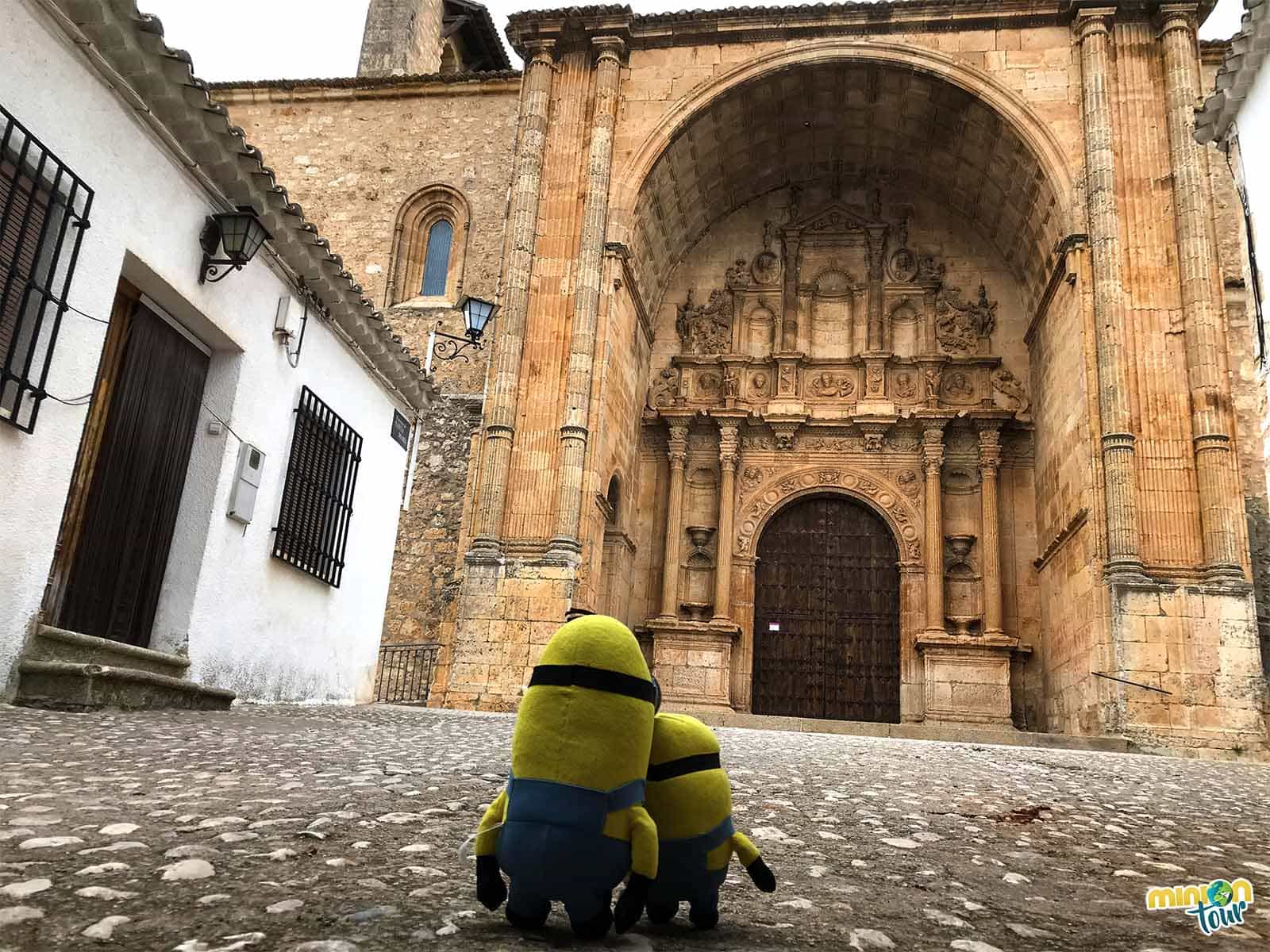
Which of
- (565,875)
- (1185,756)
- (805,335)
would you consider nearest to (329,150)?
(805,335)

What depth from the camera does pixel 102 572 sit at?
6.57 metres

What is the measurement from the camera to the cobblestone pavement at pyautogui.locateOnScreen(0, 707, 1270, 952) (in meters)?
1.70

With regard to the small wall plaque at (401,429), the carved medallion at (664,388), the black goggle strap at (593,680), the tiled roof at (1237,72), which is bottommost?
the black goggle strap at (593,680)

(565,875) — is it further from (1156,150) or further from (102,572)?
(1156,150)

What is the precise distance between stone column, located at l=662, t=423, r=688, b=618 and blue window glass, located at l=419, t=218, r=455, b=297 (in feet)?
17.8

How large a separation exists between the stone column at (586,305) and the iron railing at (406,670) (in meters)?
3.98

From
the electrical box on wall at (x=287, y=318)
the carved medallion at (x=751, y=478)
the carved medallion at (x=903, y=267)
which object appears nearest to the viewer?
the electrical box on wall at (x=287, y=318)

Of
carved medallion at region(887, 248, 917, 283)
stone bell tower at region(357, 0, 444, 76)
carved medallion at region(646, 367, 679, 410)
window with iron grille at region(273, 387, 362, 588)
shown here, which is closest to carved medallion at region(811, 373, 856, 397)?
carved medallion at region(887, 248, 917, 283)

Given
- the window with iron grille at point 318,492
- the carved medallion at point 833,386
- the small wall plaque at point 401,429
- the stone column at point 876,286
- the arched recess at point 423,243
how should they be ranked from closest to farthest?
the window with iron grille at point 318,492 → the small wall plaque at point 401,429 → the carved medallion at point 833,386 → the stone column at point 876,286 → the arched recess at point 423,243

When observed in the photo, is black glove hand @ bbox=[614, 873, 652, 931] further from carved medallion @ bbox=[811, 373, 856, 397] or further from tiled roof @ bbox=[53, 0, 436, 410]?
carved medallion @ bbox=[811, 373, 856, 397]

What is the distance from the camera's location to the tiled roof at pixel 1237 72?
6.39 meters

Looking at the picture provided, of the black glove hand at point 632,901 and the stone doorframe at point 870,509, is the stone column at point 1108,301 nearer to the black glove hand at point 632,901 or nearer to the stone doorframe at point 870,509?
the stone doorframe at point 870,509

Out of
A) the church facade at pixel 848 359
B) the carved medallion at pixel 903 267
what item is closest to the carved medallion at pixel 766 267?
the church facade at pixel 848 359

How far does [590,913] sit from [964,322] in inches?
608
